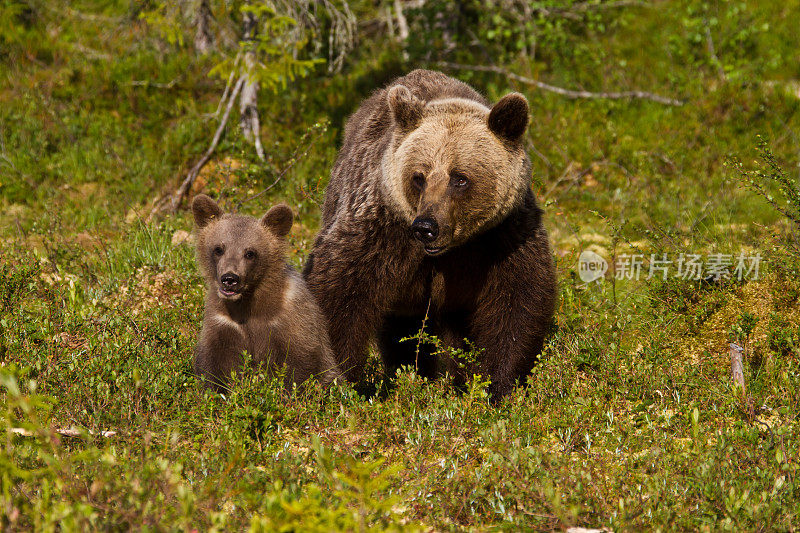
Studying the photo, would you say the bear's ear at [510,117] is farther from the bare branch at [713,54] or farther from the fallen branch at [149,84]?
the bare branch at [713,54]

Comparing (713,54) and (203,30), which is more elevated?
(203,30)

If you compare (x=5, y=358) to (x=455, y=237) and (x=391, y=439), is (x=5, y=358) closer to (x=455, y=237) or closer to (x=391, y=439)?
(x=391, y=439)

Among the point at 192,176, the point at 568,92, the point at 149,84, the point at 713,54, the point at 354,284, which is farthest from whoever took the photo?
the point at 713,54

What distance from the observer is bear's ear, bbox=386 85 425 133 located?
512 centimetres

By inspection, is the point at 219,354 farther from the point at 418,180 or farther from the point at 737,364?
the point at 737,364

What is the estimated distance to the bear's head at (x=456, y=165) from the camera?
4.90 m

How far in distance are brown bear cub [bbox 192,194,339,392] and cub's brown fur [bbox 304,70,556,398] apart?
222 millimetres

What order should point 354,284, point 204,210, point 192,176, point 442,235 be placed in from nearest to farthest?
1. point 442,235
2. point 354,284
3. point 204,210
4. point 192,176

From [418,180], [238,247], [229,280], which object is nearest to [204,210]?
[238,247]

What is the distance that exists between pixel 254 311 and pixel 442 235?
130 centimetres

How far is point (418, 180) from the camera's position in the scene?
197 inches

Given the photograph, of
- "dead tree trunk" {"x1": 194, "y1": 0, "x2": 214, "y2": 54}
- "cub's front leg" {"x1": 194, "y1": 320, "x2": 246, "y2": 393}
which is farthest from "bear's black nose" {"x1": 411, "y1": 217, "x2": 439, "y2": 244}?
"dead tree trunk" {"x1": 194, "y1": 0, "x2": 214, "y2": 54}

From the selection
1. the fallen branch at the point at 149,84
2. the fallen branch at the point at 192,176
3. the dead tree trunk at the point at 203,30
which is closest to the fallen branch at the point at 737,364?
the fallen branch at the point at 192,176

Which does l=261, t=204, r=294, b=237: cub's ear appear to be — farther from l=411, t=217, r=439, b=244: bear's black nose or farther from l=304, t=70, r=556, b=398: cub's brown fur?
l=411, t=217, r=439, b=244: bear's black nose
